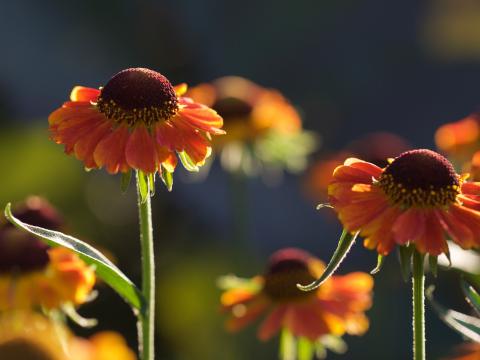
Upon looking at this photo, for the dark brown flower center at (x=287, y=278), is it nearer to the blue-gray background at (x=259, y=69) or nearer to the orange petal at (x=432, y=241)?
the orange petal at (x=432, y=241)

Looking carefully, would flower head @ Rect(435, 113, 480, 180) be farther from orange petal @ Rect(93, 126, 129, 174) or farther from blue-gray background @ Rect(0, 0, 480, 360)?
blue-gray background @ Rect(0, 0, 480, 360)

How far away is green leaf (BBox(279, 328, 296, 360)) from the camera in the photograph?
136cm

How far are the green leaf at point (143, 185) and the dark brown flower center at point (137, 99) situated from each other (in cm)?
9

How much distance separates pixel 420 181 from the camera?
37.2 inches

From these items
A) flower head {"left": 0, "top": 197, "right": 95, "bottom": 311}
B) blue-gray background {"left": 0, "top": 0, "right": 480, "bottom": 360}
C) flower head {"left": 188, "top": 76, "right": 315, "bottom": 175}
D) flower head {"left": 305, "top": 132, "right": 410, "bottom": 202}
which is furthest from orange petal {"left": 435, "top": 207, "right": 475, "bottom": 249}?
blue-gray background {"left": 0, "top": 0, "right": 480, "bottom": 360}

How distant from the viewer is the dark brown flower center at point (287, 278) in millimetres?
1438

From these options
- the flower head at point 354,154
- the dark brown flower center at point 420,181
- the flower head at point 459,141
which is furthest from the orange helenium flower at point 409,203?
the flower head at point 354,154

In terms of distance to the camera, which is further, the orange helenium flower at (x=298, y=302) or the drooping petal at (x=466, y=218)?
the orange helenium flower at (x=298, y=302)

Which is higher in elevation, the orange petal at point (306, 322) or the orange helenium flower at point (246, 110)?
the orange helenium flower at point (246, 110)

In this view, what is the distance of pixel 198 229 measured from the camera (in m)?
3.91

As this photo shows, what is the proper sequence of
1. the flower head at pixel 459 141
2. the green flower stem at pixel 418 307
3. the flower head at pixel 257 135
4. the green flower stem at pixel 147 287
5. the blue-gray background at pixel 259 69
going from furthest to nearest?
the blue-gray background at pixel 259 69, the flower head at pixel 257 135, the flower head at pixel 459 141, the green flower stem at pixel 147 287, the green flower stem at pixel 418 307

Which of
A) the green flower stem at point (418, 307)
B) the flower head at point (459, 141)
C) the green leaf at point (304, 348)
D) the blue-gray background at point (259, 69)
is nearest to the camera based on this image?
the green flower stem at point (418, 307)

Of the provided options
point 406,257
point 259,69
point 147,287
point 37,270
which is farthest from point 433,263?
point 259,69

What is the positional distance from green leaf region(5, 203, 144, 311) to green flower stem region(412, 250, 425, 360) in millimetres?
264
